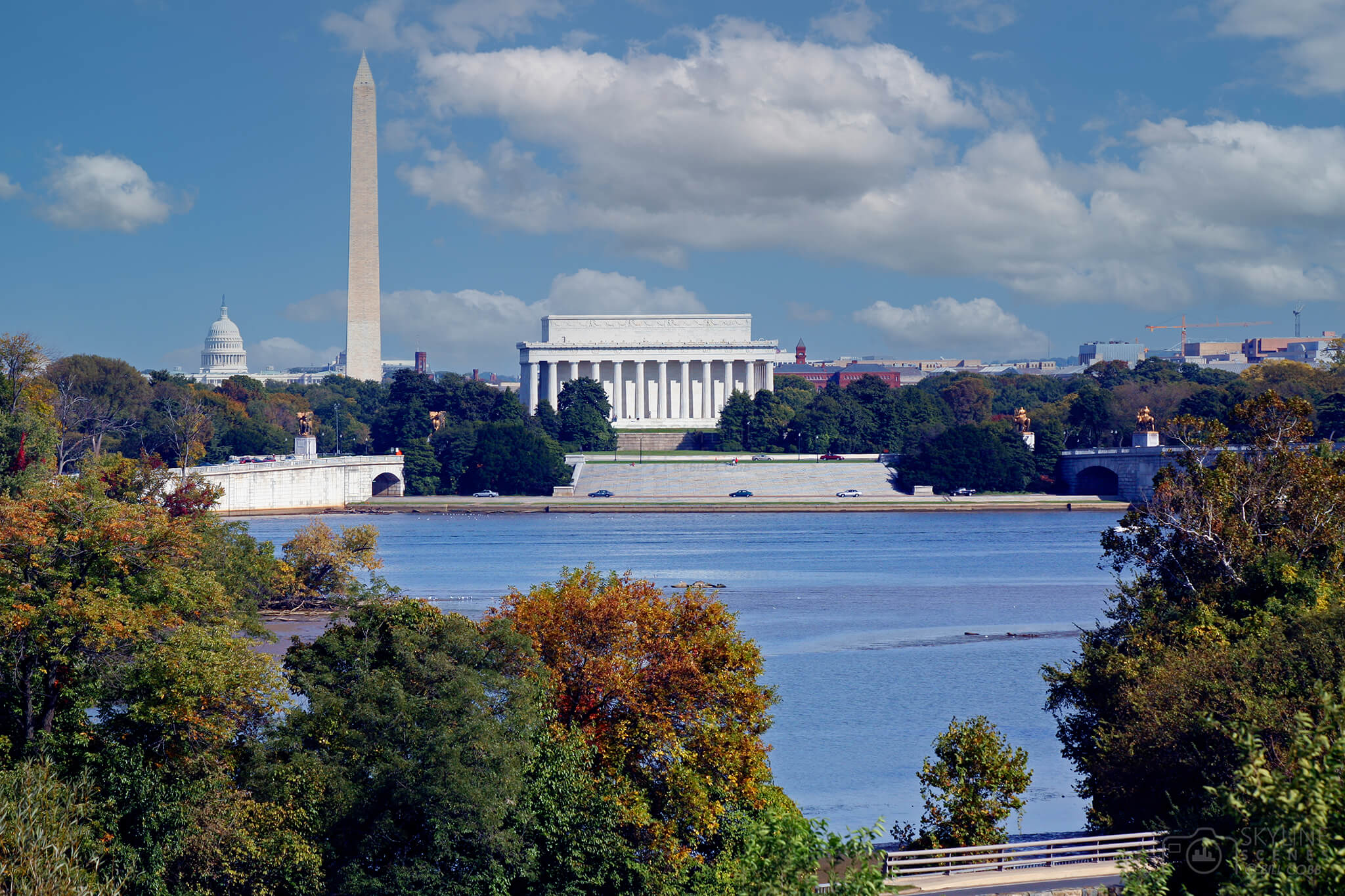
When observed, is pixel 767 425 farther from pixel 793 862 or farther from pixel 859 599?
pixel 793 862

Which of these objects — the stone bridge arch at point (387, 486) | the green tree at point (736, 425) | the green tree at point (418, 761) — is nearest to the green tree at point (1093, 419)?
the green tree at point (736, 425)

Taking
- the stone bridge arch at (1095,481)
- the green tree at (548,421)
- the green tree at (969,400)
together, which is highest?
the green tree at (969,400)

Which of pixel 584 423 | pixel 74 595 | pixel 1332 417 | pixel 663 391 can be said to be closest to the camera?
pixel 74 595

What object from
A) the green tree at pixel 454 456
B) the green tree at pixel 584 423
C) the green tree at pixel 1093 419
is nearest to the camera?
the green tree at pixel 454 456

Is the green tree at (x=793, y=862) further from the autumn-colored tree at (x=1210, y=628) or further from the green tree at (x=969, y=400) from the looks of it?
the green tree at (x=969, y=400)

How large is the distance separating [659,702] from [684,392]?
4726 inches

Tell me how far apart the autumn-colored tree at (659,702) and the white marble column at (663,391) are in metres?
117

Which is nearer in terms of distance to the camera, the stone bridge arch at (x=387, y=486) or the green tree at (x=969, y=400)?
the stone bridge arch at (x=387, y=486)

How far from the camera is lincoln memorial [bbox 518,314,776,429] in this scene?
136m

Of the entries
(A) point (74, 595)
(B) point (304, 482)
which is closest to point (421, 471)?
(B) point (304, 482)

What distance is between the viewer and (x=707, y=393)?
13725 centimetres

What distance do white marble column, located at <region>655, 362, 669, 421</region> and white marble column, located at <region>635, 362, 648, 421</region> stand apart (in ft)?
5.16

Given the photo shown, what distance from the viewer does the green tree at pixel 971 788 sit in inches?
742

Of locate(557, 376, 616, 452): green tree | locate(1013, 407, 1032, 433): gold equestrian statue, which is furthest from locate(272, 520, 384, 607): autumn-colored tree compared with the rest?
locate(557, 376, 616, 452): green tree
